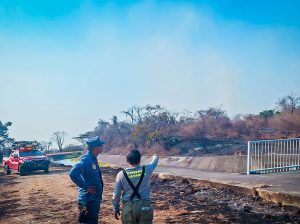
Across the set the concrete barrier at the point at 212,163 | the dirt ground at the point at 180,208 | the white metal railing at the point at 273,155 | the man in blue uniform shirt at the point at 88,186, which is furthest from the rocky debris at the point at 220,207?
the concrete barrier at the point at 212,163

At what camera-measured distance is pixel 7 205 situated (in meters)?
10.7

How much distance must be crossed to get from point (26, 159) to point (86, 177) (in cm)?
1983

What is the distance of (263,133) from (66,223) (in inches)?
821

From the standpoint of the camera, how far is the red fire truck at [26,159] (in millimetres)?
22350

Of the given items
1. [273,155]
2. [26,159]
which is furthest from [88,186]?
[26,159]

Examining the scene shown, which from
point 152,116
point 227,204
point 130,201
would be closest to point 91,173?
point 130,201

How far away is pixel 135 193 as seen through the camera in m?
4.13

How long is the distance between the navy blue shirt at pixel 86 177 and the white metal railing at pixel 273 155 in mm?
9366

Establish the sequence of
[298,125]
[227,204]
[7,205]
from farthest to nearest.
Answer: [298,125] < [7,205] < [227,204]

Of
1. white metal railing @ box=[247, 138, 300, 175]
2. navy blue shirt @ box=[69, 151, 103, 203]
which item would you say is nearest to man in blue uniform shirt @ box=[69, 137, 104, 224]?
navy blue shirt @ box=[69, 151, 103, 203]

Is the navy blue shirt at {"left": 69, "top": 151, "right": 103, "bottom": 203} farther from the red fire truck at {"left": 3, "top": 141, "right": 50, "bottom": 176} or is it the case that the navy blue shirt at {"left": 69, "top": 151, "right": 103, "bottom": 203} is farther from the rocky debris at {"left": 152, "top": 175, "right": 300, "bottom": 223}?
the red fire truck at {"left": 3, "top": 141, "right": 50, "bottom": 176}

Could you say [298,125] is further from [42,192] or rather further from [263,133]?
[42,192]

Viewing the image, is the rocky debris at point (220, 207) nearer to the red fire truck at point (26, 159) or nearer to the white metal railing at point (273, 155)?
the white metal railing at point (273, 155)

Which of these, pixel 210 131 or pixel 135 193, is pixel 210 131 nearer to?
pixel 210 131
